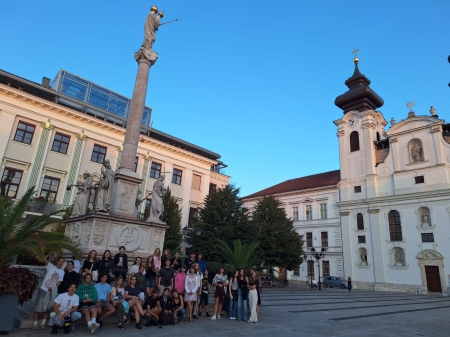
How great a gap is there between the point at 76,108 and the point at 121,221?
2210 centimetres

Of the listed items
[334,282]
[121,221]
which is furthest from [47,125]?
[334,282]

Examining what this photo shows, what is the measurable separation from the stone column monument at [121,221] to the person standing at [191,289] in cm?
266

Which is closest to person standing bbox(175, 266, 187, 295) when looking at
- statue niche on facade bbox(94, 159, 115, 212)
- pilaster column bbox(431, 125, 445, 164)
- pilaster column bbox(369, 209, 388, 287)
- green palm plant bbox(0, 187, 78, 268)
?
green palm plant bbox(0, 187, 78, 268)

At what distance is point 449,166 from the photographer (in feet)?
104

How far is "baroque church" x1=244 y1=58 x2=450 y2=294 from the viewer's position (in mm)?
31359

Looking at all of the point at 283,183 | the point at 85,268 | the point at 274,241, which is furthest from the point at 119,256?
the point at 283,183

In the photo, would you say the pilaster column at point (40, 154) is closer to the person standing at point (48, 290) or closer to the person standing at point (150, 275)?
the person standing at point (150, 275)

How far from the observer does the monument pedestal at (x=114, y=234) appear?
32.8 feet

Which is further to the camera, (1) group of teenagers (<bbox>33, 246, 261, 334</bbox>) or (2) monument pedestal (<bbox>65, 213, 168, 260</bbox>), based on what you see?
(2) monument pedestal (<bbox>65, 213, 168, 260</bbox>)

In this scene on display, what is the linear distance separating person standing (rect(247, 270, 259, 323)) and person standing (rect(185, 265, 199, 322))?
1.58 m

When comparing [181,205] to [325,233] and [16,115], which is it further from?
[325,233]

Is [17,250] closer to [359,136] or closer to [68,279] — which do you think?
[68,279]

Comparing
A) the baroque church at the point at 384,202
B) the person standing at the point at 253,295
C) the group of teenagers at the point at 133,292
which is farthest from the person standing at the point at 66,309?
the baroque church at the point at 384,202

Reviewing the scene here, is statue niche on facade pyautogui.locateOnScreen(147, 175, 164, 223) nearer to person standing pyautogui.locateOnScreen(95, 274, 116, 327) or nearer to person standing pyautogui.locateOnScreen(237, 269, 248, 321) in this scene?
person standing pyautogui.locateOnScreen(237, 269, 248, 321)
